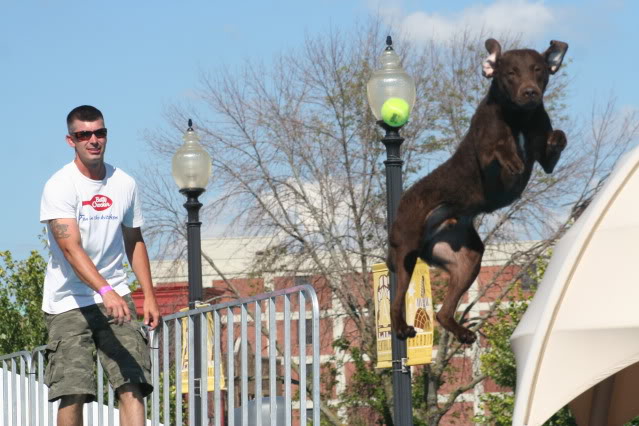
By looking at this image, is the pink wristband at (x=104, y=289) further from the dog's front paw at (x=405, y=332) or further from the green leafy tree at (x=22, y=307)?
the green leafy tree at (x=22, y=307)

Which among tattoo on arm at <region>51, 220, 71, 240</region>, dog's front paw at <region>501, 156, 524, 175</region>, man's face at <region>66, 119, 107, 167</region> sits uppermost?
man's face at <region>66, 119, 107, 167</region>

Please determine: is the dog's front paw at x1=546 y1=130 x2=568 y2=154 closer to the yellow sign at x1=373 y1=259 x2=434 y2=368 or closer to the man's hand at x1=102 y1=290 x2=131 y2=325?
the man's hand at x1=102 y1=290 x2=131 y2=325

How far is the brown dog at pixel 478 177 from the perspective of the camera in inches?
131

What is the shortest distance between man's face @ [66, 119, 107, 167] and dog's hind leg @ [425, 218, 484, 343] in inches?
118

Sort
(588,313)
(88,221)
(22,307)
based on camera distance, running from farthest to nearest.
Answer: (22,307) → (88,221) → (588,313)

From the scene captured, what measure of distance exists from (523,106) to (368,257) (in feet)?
90.7

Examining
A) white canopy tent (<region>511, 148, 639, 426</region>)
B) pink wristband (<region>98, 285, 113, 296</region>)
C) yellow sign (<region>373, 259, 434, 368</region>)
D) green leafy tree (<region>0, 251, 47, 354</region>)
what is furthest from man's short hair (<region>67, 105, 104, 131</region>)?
green leafy tree (<region>0, 251, 47, 354</region>)

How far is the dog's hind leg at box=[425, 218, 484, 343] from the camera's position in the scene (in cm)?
362

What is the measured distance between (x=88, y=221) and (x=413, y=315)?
2591 mm

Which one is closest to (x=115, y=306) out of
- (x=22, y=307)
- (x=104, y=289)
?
(x=104, y=289)

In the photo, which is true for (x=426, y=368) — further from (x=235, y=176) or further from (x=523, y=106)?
(x=523, y=106)

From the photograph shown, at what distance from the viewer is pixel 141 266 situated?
6.69m

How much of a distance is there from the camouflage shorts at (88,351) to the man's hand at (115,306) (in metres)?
0.38

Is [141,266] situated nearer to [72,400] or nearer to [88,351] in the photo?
[88,351]
